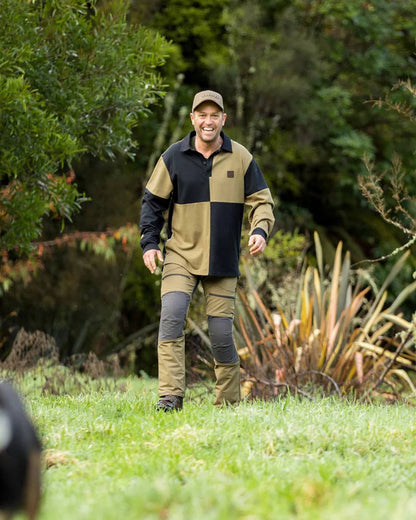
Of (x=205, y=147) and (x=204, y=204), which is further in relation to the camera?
(x=205, y=147)

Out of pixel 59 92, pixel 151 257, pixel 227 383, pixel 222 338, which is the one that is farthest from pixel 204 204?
pixel 59 92

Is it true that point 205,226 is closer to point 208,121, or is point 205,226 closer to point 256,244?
point 256,244

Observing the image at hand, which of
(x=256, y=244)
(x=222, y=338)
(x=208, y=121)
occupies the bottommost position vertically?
(x=222, y=338)

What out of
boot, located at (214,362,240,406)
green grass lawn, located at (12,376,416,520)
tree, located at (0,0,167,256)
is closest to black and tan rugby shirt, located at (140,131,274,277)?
boot, located at (214,362,240,406)

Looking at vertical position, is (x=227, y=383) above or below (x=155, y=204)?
below

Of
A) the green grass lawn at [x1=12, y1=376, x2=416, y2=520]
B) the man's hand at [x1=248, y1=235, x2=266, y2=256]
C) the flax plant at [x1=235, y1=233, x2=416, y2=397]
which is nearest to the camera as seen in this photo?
the green grass lawn at [x1=12, y1=376, x2=416, y2=520]

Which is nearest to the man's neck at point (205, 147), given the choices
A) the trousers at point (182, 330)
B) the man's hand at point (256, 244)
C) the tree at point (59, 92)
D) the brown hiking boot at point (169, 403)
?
the man's hand at point (256, 244)

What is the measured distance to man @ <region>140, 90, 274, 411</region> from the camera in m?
5.62

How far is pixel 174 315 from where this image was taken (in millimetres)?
5543

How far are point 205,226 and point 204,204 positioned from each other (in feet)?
0.48

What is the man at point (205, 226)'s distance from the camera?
562 centimetres

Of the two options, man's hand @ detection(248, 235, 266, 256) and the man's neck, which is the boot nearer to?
man's hand @ detection(248, 235, 266, 256)

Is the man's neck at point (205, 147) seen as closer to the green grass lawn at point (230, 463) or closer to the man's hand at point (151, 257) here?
the man's hand at point (151, 257)

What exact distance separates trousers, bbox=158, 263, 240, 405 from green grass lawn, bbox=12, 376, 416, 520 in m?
0.29
